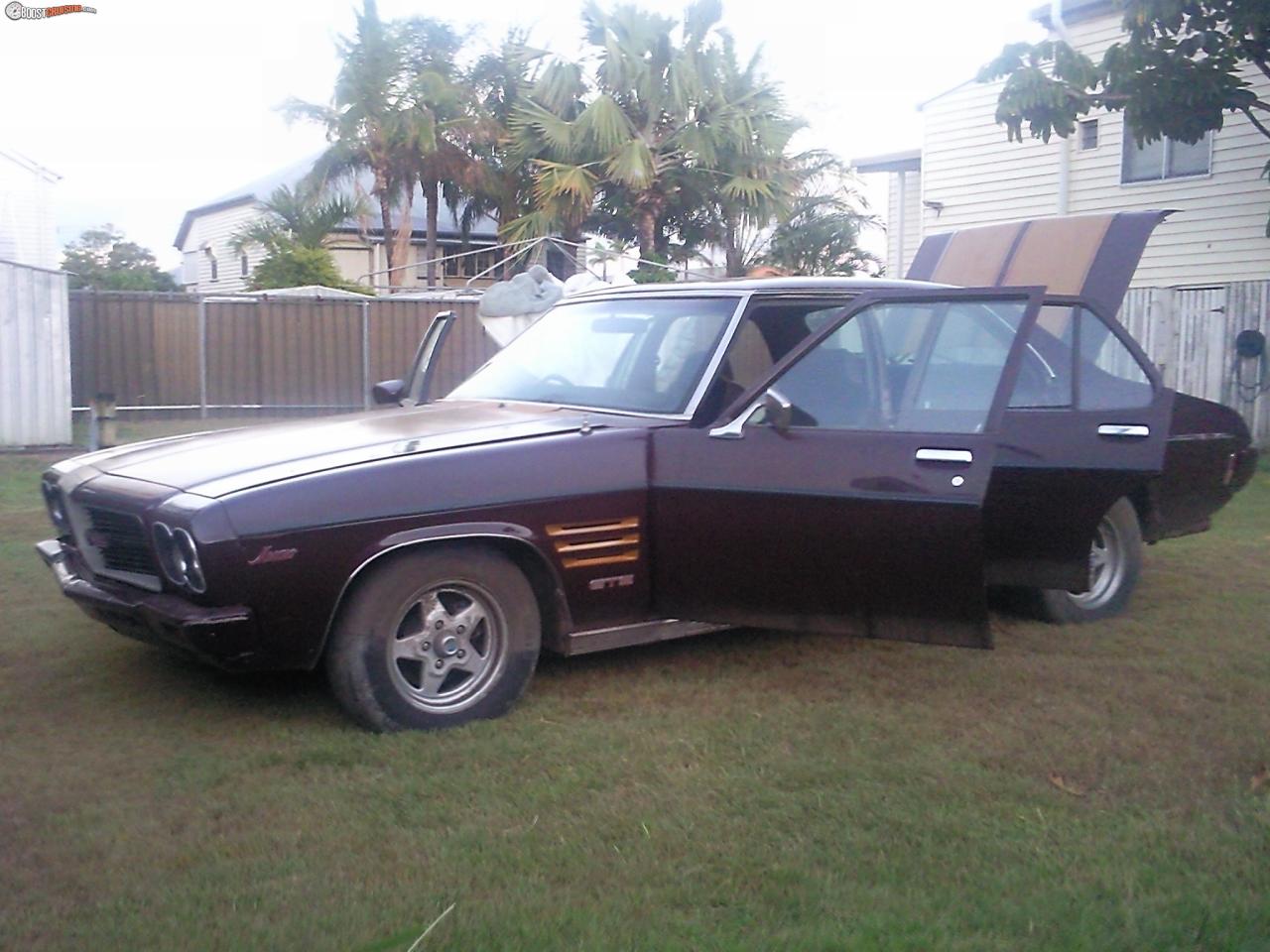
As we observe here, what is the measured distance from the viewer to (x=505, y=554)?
196 inches

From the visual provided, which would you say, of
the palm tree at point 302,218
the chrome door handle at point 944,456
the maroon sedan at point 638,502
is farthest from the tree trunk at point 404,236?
the chrome door handle at point 944,456

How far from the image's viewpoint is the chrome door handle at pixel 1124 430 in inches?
233

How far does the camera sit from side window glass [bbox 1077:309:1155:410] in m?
6.18

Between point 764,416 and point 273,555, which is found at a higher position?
point 764,416

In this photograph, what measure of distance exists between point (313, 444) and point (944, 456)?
2301 mm

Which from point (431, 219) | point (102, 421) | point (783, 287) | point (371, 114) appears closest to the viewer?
point (783, 287)

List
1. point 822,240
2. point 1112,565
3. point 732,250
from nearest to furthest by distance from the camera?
point 1112,565
point 732,250
point 822,240

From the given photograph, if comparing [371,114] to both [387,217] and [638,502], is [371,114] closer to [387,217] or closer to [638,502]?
[387,217]

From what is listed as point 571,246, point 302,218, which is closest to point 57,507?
point 571,246

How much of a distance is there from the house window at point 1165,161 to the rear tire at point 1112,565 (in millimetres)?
10955

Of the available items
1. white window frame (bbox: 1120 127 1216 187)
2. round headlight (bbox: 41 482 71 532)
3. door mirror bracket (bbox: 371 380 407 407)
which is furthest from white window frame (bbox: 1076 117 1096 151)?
round headlight (bbox: 41 482 71 532)

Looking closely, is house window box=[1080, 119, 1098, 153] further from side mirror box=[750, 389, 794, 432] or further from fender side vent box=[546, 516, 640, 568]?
fender side vent box=[546, 516, 640, 568]

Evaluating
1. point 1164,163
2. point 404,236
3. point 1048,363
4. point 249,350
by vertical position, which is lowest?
point 1048,363

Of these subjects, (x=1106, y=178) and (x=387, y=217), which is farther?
(x=387, y=217)
